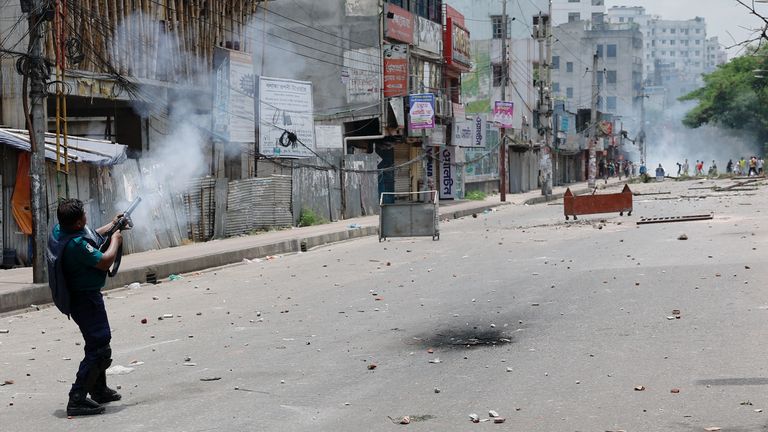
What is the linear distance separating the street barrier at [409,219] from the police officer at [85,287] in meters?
17.1

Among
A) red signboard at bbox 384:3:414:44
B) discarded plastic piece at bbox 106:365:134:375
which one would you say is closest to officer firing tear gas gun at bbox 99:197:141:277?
discarded plastic piece at bbox 106:365:134:375

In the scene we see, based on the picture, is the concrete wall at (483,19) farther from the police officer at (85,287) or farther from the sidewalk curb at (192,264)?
the police officer at (85,287)

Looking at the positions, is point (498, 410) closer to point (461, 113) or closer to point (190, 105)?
point (190, 105)

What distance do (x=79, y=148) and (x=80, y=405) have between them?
559 inches

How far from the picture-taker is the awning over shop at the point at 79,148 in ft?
61.2

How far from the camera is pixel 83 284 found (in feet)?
24.5

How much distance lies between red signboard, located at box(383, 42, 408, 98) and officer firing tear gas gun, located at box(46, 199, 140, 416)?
121 feet

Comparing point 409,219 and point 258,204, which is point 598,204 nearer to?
point 409,219

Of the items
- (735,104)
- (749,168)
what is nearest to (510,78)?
(749,168)

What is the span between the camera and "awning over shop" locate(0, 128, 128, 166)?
1866cm

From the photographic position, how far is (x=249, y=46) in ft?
102

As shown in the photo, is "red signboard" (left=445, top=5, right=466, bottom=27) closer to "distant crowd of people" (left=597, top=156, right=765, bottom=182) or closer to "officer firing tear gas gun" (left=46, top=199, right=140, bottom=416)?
"distant crowd of people" (left=597, top=156, right=765, bottom=182)

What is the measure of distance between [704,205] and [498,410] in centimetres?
3129

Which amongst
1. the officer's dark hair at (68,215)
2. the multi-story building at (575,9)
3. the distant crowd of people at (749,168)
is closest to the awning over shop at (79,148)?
the officer's dark hair at (68,215)
